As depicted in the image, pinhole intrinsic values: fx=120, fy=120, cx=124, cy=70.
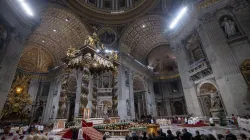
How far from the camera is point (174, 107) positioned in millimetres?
22047

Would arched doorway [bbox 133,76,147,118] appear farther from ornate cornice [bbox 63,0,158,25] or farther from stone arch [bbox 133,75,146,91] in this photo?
ornate cornice [bbox 63,0,158,25]

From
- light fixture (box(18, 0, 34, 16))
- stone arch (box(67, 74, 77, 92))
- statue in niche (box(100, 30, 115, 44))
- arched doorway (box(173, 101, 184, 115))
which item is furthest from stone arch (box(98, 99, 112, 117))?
arched doorway (box(173, 101, 184, 115))

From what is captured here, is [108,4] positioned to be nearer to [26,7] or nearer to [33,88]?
[26,7]

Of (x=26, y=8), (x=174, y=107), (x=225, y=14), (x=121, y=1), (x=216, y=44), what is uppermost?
(x=121, y=1)

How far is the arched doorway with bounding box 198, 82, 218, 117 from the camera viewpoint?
9956 millimetres

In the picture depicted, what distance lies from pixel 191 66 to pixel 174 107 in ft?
42.5

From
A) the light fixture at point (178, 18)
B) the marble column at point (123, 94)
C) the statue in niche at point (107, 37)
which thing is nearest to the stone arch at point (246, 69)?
the light fixture at point (178, 18)

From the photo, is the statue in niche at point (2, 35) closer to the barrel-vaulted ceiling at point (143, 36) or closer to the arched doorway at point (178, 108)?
the barrel-vaulted ceiling at point (143, 36)

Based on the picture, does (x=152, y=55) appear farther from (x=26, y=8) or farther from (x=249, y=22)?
(x=26, y=8)

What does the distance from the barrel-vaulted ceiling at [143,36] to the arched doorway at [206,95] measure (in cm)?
893

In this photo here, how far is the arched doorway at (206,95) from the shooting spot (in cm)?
996

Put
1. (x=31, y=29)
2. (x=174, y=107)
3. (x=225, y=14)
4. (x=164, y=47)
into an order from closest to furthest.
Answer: (x=225, y=14) → (x=31, y=29) → (x=174, y=107) → (x=164, y=47)

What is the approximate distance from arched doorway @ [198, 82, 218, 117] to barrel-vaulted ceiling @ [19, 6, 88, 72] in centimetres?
1545

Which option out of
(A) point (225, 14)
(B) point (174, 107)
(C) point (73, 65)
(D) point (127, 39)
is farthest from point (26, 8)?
(B) point (174, 107)
